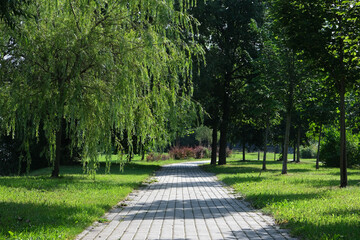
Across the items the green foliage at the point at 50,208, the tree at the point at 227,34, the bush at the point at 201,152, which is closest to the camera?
the green foliage at the point at 50,208

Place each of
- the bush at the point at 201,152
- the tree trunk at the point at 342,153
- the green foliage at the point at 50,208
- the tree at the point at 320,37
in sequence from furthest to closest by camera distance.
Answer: the bush at the point at 201,152 < the tree trunk at the point at 342,153 < the tree at the point at 320,37 < the green foliage at the point at 50,208

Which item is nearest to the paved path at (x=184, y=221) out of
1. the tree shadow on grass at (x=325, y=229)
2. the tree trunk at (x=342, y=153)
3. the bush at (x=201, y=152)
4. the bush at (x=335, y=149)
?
the tree shadow on grass at (x=325, y=229)

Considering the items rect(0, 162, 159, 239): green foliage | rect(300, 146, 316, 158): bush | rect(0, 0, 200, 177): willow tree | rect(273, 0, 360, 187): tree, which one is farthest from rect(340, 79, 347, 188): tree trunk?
rect(300, 146, 316, 158): bush

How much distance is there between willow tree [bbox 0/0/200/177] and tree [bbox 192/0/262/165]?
56.1ft

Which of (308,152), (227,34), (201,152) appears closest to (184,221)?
(227,34)

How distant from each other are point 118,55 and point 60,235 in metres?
6.15

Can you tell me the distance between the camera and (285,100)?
23.5 meters

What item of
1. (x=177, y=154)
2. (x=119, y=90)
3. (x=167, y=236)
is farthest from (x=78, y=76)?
(x=177, y=154)

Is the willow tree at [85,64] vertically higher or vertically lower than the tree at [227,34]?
lower

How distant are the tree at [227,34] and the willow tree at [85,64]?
1709cm

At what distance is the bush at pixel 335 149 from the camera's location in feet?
112

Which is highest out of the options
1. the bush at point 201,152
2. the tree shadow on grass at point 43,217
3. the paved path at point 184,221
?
A: the bush at point 201,152

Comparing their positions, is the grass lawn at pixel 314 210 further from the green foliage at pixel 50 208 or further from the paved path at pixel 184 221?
the green foliage at pixel 50 208

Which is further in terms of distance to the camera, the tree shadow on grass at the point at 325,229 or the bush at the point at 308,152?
the bush at the point at 308,152
